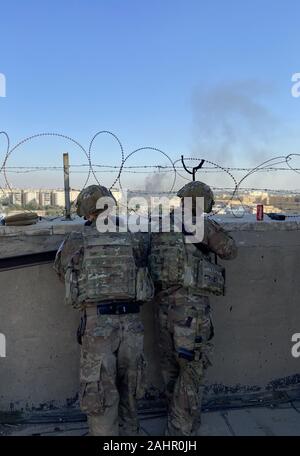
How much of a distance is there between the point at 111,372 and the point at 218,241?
1027 millimetres

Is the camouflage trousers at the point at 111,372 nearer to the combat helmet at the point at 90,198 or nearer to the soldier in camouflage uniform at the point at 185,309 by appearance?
the soldier in camouflage uniform at the point at 185,309

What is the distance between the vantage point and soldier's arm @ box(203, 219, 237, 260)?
3.12 metres

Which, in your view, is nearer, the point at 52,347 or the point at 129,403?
the point at 129,403

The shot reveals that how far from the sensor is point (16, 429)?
3.25 m

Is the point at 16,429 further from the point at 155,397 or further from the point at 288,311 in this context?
the point at 288,311

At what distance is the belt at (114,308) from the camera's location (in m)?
2.84

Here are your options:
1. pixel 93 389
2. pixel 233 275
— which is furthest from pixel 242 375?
pixel 93 389

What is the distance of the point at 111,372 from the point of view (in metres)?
2.79

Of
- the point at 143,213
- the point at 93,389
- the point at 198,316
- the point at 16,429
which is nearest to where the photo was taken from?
the point at 93,389

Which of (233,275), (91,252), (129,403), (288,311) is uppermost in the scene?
(91,252)

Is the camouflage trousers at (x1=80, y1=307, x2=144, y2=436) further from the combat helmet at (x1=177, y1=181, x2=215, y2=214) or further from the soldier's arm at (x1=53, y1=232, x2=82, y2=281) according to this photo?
the combat helmet at (x1=177, y1=181, x2=215, y2=214)

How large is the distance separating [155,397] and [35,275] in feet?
4.03

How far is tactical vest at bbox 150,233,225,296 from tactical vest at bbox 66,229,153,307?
19 centimetres

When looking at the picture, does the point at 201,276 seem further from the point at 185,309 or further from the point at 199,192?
the point at 199,192
